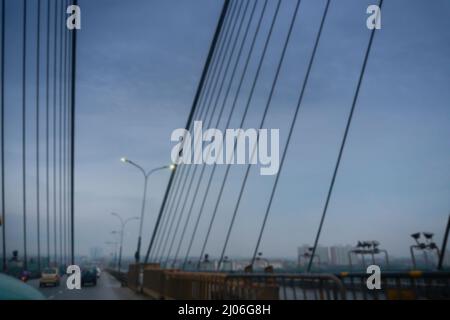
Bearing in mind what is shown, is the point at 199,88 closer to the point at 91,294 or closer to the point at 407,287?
the point at 91,294

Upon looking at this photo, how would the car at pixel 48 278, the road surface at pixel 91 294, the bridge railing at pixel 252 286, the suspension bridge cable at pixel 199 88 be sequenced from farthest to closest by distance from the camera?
the car at pixel 48 278 → the suspension bridge cable at pixel 199 88 → the road surface at pixel 91 294 → the bridge railing at pixel 252 286

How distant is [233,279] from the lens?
722 centimetres

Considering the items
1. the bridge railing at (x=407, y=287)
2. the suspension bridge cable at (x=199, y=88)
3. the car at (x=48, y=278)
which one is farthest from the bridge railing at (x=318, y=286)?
the car at (x=48, y=278)

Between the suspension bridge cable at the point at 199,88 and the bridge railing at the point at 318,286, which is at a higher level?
the suspension bridge cable at the point at 199,88

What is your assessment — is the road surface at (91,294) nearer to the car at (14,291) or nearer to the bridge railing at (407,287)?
the car at (14,291)

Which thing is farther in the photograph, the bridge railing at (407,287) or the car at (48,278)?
the car at (48,278)

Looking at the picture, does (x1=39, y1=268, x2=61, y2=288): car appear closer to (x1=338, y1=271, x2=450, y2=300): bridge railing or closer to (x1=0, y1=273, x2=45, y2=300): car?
(x1=0, y1=273, x2=45, y2=300): car

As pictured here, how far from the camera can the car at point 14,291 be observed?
3001 mm

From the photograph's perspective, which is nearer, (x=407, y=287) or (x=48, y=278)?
Answer: (x=407, y=287)

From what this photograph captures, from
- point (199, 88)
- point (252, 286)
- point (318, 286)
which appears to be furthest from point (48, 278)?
point (318, 286)

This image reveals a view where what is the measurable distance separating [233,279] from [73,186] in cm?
2024

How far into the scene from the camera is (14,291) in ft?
10.0

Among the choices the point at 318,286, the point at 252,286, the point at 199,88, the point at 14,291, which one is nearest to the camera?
the point at 14,291
